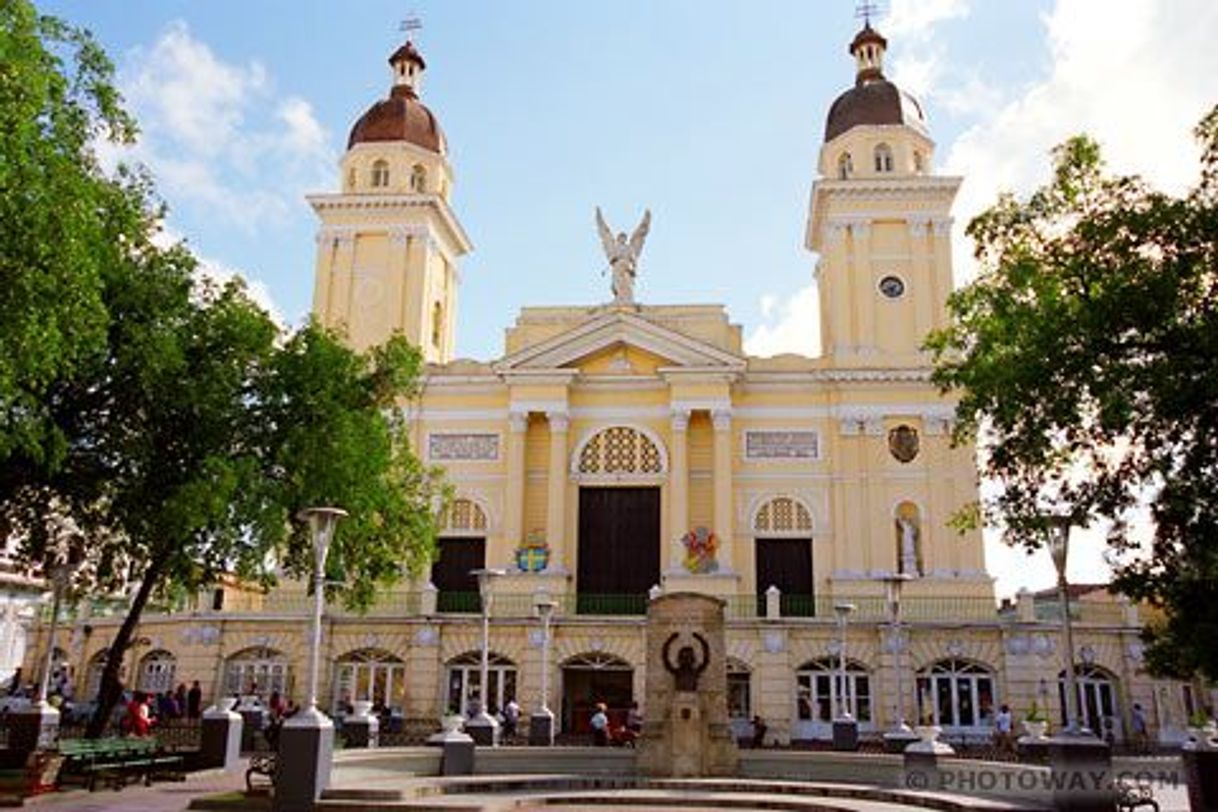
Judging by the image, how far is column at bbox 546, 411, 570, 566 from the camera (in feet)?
119


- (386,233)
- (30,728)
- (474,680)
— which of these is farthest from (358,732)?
(386,233)

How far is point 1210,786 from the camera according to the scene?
13.7 metres

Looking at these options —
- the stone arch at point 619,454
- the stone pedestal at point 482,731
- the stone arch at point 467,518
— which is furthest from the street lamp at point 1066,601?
the stone arch at point 467,518

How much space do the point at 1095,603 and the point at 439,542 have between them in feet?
69.5

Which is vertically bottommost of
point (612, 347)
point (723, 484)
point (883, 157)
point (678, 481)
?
point (723, 484)

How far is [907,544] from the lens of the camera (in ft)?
118

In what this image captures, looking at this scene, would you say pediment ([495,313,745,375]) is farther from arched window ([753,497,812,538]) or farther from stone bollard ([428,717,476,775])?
stone bollard ([428,717,476,775])

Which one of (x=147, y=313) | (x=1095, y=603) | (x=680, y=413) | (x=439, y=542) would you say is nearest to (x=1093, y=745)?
(x=147, y=313)

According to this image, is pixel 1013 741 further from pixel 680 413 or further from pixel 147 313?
pixel 147 313

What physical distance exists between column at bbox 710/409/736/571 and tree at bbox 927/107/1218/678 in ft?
61.9

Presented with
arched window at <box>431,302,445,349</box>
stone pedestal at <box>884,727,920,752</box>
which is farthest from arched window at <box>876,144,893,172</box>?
stone pedestal at <box>884,727,920,752</box>

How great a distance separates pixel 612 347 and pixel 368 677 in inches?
549

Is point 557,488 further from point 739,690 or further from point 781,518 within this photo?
point 739,690

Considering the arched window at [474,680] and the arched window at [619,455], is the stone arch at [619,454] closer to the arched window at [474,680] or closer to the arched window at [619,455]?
the arched window at [619,455]
